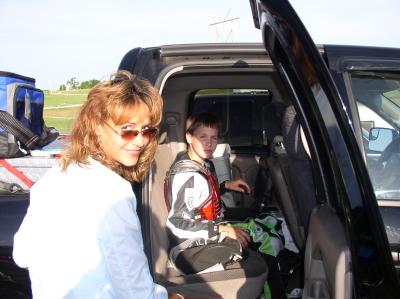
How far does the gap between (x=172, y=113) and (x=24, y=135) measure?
1170mm

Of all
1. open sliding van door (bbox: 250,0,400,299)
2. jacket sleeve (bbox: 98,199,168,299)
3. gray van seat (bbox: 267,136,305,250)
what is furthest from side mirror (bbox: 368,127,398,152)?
jacket sleeve (bbox: 98,199,168,299)

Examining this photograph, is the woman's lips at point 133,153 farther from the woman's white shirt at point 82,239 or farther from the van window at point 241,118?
the van window at point 241,118

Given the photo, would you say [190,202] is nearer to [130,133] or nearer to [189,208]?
[189,208]

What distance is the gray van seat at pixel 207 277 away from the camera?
2.28 m

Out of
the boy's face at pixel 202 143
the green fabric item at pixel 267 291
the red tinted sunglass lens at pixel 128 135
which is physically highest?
the red tinted sunglass lens at pixel 128 135

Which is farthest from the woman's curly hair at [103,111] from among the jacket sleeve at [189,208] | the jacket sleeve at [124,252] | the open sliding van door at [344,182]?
the jacket sleeve at [189,208]

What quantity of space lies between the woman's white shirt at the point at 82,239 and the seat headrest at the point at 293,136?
4.01 feet

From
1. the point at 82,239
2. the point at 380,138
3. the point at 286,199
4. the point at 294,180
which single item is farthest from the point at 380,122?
the point at 82,239

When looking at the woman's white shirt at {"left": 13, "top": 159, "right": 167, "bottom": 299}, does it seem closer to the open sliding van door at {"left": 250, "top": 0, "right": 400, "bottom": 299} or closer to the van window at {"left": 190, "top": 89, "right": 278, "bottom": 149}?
the open sliding van door at {"left": 250, "top": 0, "right": 400, "bottom": 299}

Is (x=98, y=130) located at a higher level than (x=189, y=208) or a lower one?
higher

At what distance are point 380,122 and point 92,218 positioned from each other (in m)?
1.36

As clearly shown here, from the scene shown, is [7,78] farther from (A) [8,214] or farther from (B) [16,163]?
(A) [8,214]

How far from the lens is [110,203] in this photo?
4.21 ft

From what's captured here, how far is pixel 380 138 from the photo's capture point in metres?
1.96
